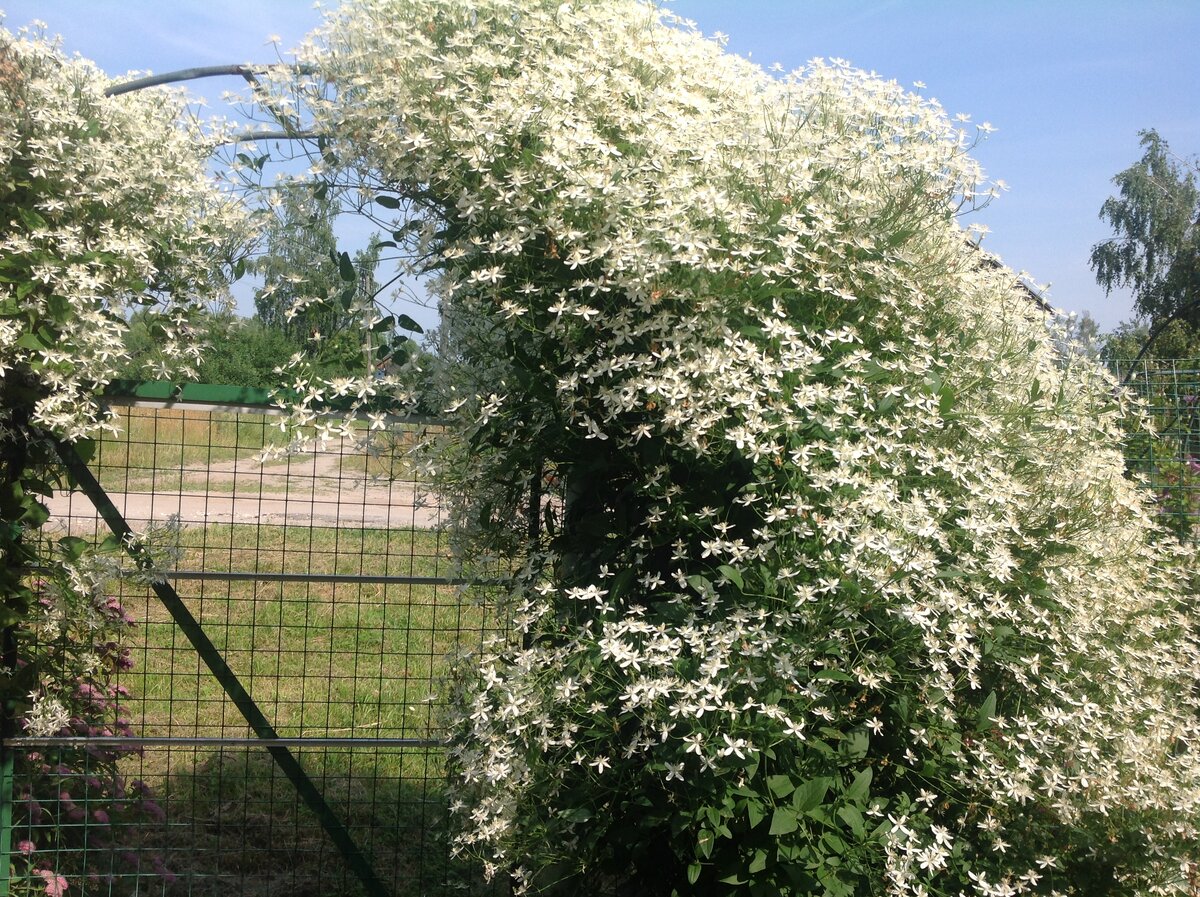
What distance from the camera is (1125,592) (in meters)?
2.86

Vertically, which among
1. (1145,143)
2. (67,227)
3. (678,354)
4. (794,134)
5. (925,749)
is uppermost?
(1145,143)

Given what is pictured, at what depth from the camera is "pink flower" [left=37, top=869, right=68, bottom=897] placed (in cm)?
320

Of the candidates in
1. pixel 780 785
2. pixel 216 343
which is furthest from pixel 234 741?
pixel 780 785

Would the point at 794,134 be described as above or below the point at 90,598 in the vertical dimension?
above

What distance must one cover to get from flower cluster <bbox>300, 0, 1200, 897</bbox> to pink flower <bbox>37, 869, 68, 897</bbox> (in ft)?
5.23

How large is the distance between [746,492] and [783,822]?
766 mm

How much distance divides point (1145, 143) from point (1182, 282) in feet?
19.3

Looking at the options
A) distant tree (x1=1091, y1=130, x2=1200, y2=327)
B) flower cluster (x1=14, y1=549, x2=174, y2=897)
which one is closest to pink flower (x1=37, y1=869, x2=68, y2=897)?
flower cluster (x1=14, y1=549, x2=174, y2=897)

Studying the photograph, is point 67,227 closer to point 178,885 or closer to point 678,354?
point 678,354

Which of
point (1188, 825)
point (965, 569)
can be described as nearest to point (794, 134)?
point (965, 569)

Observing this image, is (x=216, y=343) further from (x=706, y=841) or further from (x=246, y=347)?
(x=706, y=841)

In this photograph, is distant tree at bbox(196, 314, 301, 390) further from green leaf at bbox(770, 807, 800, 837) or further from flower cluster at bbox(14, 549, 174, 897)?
green leaf at bbox(770, 807, 800, 837)

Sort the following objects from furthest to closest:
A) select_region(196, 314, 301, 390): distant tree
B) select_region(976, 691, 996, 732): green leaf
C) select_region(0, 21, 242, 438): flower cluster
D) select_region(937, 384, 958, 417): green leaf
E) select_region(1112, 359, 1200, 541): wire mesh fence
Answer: select_region(1112, 359, 1200, 541): wire mesh fence, select_region(196, 314, 301, 390): distant tree, select_region(0, 21, 242, 438): flower cluster, select_region(937, 384, 958, 417): green leaf, select_region(976, 691, 996, 732): green leaf

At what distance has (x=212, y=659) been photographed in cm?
328
